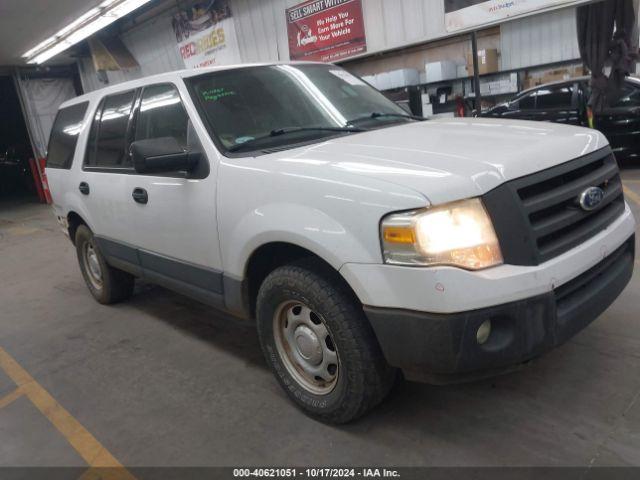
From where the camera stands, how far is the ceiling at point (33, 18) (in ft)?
28.3

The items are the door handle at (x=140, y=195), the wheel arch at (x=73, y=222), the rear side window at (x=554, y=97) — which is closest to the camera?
the door handle at (x=140, y=195)

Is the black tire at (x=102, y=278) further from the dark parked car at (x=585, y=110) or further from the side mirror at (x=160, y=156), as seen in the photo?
the dark parked car at (x=585, y=110)

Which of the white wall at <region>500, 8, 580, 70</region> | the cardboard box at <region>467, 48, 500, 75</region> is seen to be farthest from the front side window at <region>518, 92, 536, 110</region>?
the cardboard box at <region>467, 48, 500, 75</region>

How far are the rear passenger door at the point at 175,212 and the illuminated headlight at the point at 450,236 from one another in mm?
1261

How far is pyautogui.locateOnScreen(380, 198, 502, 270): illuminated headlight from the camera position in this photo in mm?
1954

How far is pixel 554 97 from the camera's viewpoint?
28.2 ft

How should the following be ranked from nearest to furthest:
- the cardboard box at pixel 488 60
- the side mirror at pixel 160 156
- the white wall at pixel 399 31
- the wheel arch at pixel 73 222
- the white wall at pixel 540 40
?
the side mirror at pixel 160 156 → the wheel arch at pixel 73 222 → the white wall at pixel 399 31 → the white wall at pixel 540 40 → the cardboard box at pixel 488 60

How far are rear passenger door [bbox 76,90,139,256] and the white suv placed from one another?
0.06 meters

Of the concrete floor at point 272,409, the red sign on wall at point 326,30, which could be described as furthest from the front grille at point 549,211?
the red sign on wall at point 326,30

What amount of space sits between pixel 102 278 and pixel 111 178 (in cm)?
125

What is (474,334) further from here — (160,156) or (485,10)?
(485,10)

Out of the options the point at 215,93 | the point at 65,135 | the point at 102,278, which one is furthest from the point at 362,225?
the point at 65,135

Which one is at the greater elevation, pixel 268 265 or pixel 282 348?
pixel 268 265

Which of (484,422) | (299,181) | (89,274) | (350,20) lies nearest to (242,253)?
(299,181)
